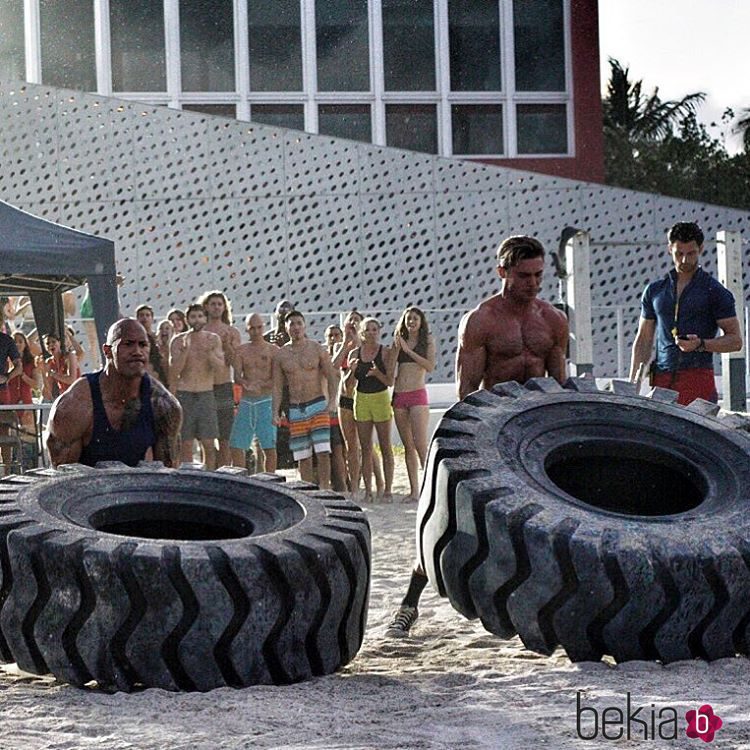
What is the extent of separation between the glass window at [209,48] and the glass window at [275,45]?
0.43m

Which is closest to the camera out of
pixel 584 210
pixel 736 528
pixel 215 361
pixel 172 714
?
pixel 172 714

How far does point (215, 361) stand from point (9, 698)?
21.9 feet

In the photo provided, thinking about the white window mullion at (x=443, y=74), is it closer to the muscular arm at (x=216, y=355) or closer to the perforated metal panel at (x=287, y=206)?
the perforated metal panel at (x=287, y=206)

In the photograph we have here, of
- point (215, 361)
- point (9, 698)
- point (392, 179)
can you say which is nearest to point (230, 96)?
point (392, 179)

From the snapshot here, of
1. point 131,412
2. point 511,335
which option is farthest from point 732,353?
point 131,412

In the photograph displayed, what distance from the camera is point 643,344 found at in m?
7.20

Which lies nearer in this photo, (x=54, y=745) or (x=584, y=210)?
(x=54, y=745)

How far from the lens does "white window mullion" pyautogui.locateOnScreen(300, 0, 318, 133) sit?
26.0 m

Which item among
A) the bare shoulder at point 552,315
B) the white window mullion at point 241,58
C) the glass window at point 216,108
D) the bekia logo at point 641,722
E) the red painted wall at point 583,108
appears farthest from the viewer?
the red painted wall at point 583,108

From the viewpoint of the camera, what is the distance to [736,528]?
492 centimetres

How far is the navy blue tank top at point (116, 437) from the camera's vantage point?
578cm

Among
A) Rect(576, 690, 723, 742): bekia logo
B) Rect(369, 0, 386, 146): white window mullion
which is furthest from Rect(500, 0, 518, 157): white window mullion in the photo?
Rect(576, 690, 723, 742): bekia logo

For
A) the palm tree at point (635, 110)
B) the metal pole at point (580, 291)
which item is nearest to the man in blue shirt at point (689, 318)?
the metal pole at point (580, 291)

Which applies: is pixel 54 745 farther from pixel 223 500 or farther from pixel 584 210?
pixel 584 210
